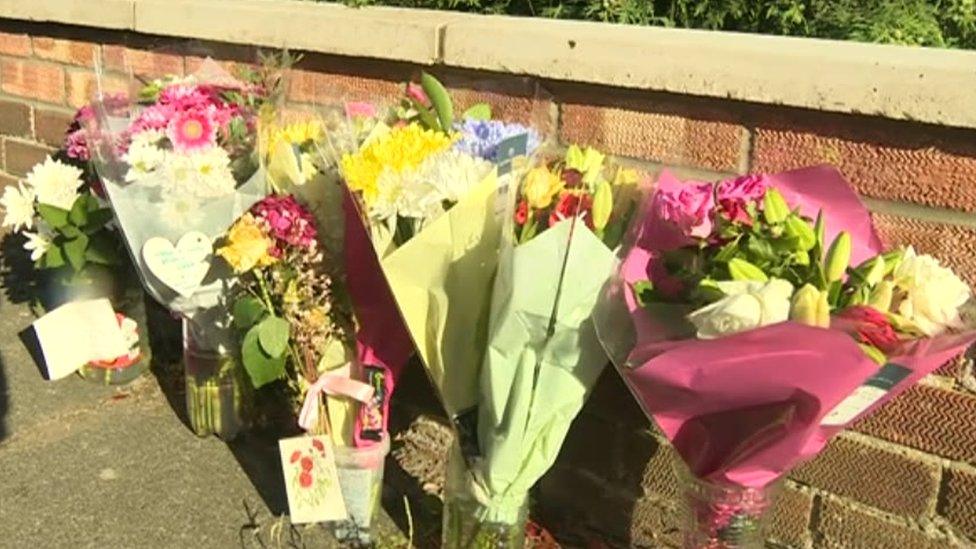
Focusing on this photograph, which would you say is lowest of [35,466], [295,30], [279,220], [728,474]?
[35,466]

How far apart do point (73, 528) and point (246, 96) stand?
1077 mm

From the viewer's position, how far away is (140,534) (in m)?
2.51

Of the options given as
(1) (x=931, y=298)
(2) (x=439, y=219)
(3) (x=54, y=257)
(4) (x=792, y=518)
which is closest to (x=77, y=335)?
(3) (x=54, y=257)

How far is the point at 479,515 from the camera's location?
222 centimetres

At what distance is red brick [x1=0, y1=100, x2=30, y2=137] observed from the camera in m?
3.97

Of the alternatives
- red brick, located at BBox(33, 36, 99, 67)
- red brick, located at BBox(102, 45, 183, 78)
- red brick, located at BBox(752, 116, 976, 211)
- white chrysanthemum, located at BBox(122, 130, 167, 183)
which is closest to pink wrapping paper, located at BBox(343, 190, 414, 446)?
white chrysanthemum, located at BBox(122, 130, 167, 183)

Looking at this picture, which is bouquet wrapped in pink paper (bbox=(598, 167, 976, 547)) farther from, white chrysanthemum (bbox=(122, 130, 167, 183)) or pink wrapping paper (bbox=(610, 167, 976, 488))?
white chrysanthemum (bbox=(122, 130, 167, 183))

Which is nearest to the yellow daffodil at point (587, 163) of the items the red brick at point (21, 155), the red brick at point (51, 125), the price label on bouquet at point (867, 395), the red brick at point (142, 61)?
the price label on bouquet at point (867, 395)

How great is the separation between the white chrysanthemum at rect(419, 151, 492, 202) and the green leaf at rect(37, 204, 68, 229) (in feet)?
4.81

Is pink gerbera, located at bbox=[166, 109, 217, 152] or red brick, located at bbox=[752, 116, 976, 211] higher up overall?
red brick, located at bbox=[752, 116, 976, 211]

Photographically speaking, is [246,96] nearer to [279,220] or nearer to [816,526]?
[279,220]

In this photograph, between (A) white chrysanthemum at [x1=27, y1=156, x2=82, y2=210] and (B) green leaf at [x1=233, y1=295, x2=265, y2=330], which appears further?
(A) white chrysanthemum at [x1=27, y1=156, x2=82, y2=210]

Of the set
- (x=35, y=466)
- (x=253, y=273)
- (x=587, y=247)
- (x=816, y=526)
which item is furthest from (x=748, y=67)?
(x=35, y=466)

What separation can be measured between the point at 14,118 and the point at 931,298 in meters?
3.32
